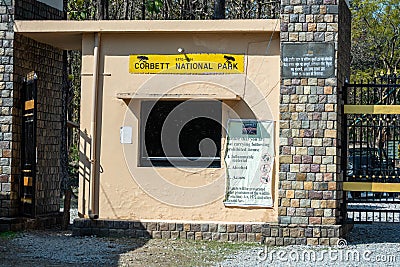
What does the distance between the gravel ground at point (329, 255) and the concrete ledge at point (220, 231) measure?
0.21 metres

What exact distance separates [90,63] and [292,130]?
3.39 m

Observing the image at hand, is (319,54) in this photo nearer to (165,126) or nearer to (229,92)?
(229,92)

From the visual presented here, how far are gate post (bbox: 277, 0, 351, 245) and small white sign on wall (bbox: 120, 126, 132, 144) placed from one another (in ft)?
7.93

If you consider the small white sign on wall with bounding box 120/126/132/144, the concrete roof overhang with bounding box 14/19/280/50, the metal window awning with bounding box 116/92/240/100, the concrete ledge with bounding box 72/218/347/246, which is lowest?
the concrete ledge with bounding box 72/218/347/246

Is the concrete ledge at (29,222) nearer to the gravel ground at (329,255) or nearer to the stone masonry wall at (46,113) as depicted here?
the stone masonry wall at (46,113)

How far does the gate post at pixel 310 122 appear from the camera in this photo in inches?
520

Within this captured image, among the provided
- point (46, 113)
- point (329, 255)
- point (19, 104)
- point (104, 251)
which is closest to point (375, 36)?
point (46, 113)

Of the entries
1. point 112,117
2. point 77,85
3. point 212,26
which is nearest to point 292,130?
point 212,26

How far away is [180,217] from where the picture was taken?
13.9 metres

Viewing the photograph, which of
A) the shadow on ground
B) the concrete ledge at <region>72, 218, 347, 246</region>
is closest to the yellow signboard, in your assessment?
the concrete ledge at <region>72, 218, 347, 246</region>

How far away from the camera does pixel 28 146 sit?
47.5 feet

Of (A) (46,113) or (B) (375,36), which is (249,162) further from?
(B) (375,36)

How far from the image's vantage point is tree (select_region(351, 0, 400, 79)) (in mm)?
34031

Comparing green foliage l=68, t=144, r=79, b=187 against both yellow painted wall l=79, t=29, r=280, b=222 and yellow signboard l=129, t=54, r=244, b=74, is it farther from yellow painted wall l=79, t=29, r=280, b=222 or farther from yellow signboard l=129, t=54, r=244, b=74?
yellow signboard l=129, t=54, r=244, b=74
